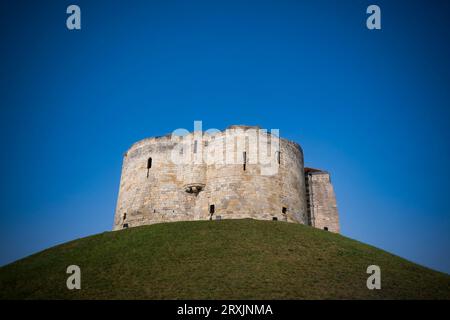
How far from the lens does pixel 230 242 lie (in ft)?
81.0

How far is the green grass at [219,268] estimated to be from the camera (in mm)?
18406

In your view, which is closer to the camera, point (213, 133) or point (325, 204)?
point (213, 133)

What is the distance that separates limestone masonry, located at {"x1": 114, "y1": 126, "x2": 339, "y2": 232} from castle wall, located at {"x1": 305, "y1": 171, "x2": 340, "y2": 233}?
0.73 metres

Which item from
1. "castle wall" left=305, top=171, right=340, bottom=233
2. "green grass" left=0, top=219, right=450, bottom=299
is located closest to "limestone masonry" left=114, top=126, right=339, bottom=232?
"castle wall" left=305, top=171, right=340, bottom=233

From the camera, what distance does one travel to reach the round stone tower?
3300cm

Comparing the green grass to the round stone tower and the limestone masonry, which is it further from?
the limestone masonry

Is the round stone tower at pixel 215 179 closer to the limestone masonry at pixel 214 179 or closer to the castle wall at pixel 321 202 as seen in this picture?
the limestone masonry at pixel 214 179

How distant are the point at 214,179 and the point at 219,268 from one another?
14.0 metres

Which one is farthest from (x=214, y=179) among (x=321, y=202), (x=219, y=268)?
(x=219, y=268)

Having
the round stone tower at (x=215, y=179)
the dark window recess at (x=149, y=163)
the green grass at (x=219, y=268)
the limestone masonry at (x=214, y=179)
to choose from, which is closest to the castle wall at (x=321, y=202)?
the limestone masonry at (x=214, y=179)
